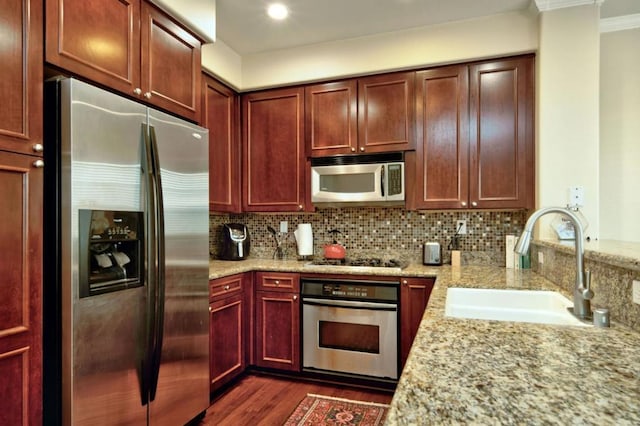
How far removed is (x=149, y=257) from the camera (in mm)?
1744

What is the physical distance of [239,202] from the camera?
334cm

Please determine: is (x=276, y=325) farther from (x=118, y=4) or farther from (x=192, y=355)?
(x=118, y=4)

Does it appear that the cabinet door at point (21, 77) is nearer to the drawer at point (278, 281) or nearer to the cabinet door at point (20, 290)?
the cabinet door at point (20, 290)

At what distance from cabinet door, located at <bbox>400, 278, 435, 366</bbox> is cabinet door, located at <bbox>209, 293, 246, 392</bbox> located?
1160 millimetres

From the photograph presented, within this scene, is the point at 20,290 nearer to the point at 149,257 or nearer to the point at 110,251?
the point at 110,251

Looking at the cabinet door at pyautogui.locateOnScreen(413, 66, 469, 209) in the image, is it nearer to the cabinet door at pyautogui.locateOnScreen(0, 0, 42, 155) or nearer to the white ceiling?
the white ceiling

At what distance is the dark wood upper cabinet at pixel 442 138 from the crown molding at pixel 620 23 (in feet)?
3.29

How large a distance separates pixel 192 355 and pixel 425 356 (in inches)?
60.8

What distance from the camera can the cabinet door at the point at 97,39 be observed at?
58.6 inches

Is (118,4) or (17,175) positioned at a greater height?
(118,4)

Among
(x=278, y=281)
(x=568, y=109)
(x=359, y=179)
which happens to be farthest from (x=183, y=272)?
(x=568, y=109)

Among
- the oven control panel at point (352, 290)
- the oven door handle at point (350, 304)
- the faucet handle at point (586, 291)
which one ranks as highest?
the faucet handle at point (586, 291)

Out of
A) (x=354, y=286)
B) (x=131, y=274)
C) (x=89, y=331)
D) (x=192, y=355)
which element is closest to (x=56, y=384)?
(x=89, y=331)

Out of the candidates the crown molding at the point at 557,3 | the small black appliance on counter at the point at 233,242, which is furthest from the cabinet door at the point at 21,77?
the crown molding at the point at 557,3
